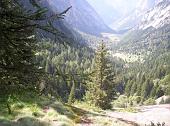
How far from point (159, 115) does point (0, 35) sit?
2445 centimetres

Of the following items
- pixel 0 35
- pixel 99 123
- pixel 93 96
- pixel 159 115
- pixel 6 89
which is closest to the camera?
pixel 0 35

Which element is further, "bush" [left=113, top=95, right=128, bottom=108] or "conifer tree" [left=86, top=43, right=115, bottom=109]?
"bush" [left=113, top=95, right=128, bottom=108]

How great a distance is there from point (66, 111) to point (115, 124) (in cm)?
276

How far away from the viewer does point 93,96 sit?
5381 cm

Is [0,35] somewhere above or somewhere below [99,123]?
above

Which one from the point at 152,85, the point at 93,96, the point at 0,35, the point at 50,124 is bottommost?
the point at 50,124

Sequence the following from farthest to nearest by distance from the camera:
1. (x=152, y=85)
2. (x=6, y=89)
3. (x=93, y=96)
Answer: (x=152, y=85) < (x=93, y=96) < (x=6, y=89)

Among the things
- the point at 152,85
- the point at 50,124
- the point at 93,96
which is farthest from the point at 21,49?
the point at 152,85

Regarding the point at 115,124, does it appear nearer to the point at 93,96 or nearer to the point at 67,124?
the point at 67,124

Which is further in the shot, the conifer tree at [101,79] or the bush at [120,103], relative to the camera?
the bush at [120,103]

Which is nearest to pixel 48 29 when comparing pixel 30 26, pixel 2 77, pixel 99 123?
pixel 30 26

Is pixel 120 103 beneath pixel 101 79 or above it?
beneath

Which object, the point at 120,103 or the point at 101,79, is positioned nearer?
the point at 101,79

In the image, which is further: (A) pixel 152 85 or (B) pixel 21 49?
(A) pixel 152 85
